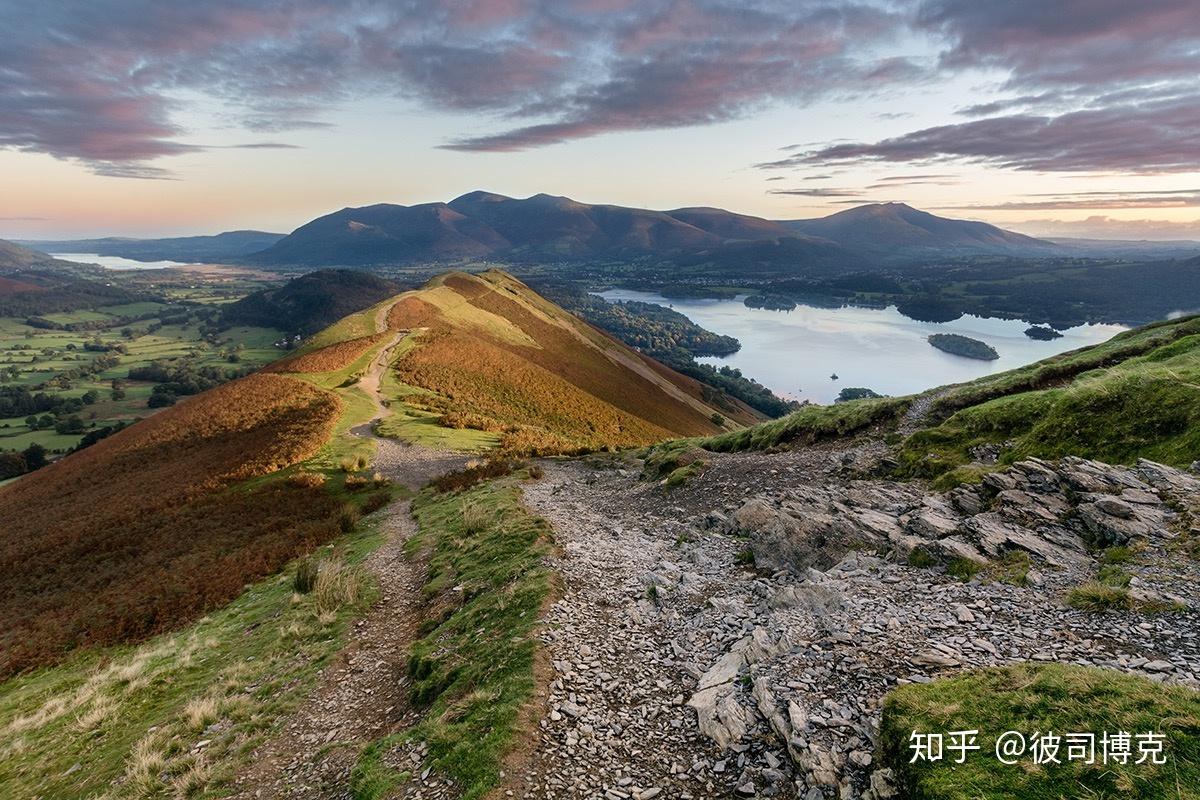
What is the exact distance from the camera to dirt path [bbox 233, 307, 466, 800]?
982 centimetres

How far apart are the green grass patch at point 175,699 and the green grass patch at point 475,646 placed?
316 centimetres

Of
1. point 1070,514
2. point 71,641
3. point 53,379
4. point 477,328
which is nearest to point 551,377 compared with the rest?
point 477,328

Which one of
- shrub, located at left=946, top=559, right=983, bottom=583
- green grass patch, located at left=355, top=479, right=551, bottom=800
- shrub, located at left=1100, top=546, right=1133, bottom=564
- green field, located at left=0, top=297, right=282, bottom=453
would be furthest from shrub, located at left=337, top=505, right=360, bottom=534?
green field, located at left=0, top=297, right=282, bottom=453

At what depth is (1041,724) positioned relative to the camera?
6660mm

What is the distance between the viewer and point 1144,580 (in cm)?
1032

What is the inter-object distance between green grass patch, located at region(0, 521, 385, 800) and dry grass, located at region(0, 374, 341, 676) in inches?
104

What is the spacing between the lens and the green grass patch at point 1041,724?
5.66 m

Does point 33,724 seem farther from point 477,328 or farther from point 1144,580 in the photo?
point 477,328

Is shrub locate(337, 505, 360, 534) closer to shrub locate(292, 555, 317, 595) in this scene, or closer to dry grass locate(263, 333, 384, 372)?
shrub locate(292, 555, 317, 595)

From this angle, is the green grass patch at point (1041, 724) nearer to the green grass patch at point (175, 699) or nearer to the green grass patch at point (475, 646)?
the green grass patch at point (475, 646)

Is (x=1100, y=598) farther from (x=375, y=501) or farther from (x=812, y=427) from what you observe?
(x=375, y=501)

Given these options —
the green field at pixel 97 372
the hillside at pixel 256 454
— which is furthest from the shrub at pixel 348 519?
the green field at pixel 97 372

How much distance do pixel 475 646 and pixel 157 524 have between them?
1111 inches

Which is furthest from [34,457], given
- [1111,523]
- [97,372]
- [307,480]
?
[1111,523]
